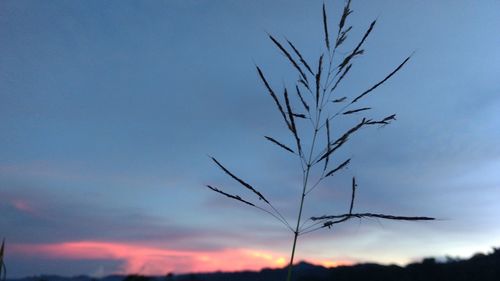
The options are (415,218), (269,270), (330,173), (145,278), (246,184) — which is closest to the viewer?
(415,218)

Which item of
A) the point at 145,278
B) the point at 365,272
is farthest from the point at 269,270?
the point at 145,278

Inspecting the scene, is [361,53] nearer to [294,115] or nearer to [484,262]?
[294,115]

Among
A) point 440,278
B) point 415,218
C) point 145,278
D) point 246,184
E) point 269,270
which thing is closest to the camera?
point 415,218

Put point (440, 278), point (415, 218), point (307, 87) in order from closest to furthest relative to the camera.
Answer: point (415, 218) < point (307, 87) < point (440, 278)

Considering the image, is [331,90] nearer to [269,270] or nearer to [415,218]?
[415,218]

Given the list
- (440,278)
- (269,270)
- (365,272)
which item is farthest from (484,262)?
(269,270)

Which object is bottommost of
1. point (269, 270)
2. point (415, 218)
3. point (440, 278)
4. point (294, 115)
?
point (269, 270)

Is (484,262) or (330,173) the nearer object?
(330,173)

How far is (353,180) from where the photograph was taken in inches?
87.6

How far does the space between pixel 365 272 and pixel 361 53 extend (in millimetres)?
10022

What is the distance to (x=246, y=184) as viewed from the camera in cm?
210

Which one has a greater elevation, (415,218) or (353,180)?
(353,180)

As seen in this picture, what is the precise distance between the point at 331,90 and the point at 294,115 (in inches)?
10.5

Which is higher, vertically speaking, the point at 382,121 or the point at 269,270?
the point at 382,121
